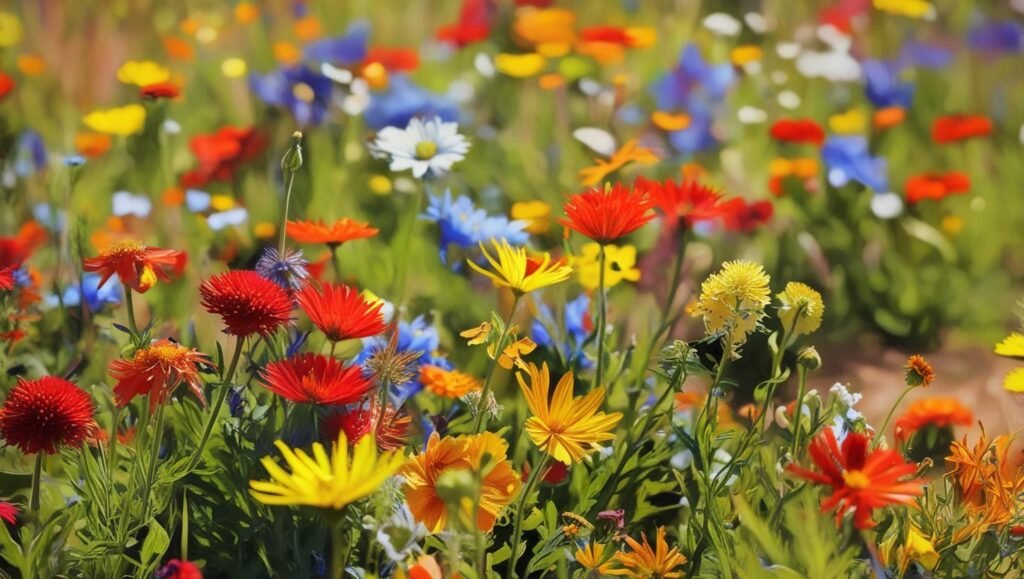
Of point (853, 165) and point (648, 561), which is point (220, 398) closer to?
point (648, 561)

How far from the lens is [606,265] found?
1397mm

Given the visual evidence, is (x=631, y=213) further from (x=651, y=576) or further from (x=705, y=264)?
(x=705, y=264)

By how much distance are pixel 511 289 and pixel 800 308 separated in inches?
9.2

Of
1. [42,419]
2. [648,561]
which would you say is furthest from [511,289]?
[42,419]

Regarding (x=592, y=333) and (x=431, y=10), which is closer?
(x=592, y=333)

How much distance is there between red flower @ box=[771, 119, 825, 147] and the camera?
2064 mm

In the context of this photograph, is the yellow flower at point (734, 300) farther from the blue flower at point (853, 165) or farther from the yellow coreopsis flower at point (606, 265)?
the blue flower at point (853, 165)

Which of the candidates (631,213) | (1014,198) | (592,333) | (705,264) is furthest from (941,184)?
(631,213)

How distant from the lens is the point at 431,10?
2.64 m

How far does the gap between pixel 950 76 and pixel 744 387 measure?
51.4 inches

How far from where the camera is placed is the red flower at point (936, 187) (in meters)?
1.98

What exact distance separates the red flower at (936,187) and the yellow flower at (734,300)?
118cm

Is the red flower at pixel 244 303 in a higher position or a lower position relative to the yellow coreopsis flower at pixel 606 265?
higher

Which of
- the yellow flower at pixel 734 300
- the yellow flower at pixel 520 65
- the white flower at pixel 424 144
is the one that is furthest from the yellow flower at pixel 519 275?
the yellow flower at pixel 520 65
